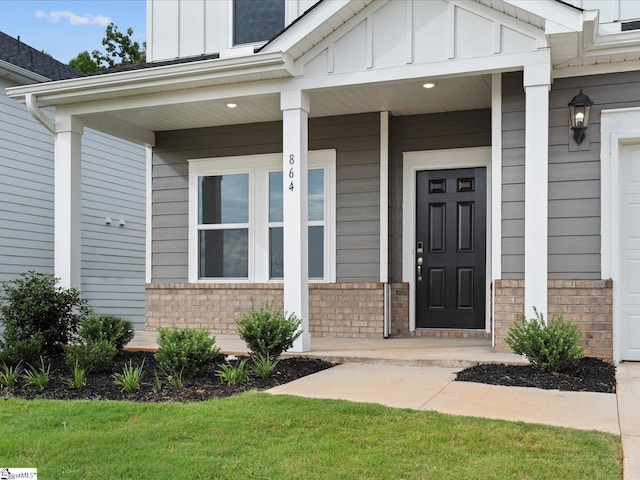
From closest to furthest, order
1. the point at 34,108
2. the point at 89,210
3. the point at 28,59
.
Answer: the point at 34,108 → the point at 28,59 → the point at 89,210

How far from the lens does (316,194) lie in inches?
340

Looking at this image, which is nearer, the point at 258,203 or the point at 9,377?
the point at 9,377

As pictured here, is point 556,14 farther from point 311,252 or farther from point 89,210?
point 89,210

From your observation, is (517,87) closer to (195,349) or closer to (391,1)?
(391,1)

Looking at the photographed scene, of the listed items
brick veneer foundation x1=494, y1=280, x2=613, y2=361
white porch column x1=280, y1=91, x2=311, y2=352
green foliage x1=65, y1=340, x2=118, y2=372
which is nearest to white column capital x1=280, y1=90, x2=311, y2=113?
white porch column x1=280, y1=91, x2=311, y2=352

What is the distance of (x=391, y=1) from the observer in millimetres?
6562

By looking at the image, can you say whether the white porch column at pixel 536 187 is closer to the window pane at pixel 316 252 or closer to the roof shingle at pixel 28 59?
the window pane at pixel 316 252

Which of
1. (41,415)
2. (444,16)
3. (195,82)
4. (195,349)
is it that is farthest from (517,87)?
(41,415)

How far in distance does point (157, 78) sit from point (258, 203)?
224 cm

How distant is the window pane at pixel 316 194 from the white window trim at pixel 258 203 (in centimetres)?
8

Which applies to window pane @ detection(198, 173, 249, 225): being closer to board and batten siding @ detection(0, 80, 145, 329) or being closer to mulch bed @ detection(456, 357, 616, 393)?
board and batten siding @ detection(0, 80, 145, 329)

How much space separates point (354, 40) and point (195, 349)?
11.1 ft

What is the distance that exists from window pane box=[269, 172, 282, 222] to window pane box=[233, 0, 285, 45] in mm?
1809

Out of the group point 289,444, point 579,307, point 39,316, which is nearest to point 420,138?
point 579,307
